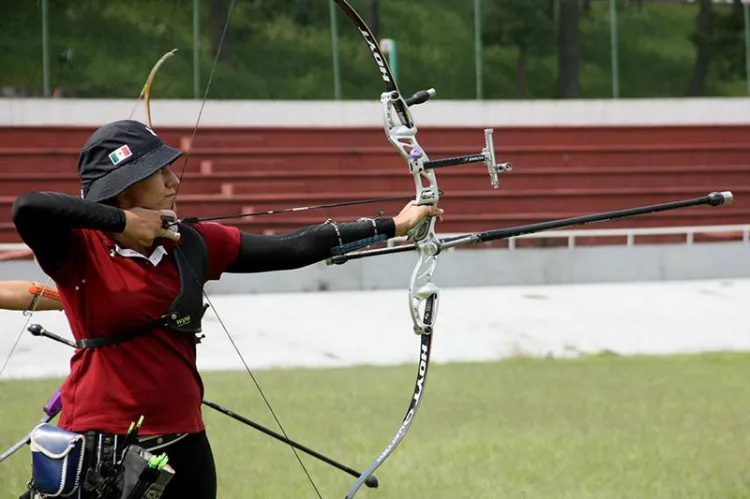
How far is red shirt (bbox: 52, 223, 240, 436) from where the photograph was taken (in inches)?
123

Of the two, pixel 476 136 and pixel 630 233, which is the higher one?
pixel 476 136

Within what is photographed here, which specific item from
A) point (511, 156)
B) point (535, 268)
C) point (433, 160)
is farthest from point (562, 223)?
point (511, 156)

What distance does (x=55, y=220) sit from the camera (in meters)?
2.90

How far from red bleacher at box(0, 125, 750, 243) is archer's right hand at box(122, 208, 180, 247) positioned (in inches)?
479

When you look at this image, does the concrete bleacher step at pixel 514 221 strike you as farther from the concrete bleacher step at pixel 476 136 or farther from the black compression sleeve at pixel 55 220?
the black compression sleeve at pixel 55 220

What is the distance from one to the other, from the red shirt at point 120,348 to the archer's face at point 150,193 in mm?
95

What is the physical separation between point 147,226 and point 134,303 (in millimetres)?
193

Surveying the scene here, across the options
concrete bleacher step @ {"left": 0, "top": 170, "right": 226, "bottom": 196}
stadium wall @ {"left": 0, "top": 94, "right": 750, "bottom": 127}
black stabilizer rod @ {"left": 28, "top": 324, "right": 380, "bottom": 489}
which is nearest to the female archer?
black stabilizer rod @ {"left": 28, "top": 324, "right": 380, "bottom": 489}

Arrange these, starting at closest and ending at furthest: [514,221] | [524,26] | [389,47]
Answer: [389,47], [514,221], [524,26]

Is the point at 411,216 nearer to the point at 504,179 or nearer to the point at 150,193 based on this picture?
the point at 150,193

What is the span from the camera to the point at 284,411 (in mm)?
8031

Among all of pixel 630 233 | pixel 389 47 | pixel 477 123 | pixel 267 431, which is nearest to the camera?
pixel 267 431

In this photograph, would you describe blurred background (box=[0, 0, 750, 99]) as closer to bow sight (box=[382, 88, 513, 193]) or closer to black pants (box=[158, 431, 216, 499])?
bow sight (box=[382, 88, 513, 193])

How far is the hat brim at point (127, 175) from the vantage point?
3.11m
